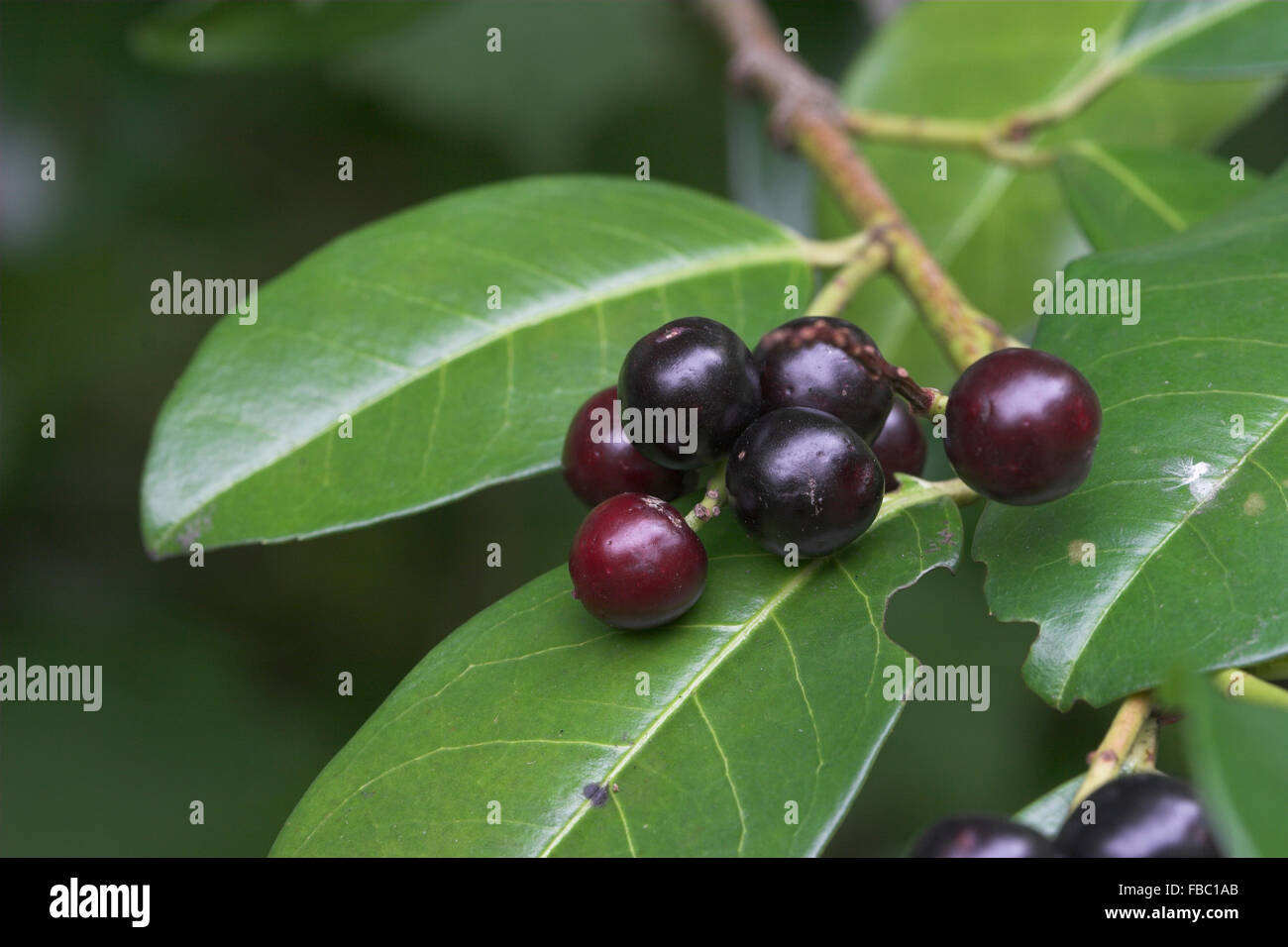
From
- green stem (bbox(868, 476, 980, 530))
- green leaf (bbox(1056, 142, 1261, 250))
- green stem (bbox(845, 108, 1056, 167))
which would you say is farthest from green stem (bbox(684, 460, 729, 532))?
green stem (bbox(845, 108, 1056, 167))

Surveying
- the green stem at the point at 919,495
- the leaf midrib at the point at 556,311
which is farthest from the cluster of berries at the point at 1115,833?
the leaf midrib at the point at 556,311

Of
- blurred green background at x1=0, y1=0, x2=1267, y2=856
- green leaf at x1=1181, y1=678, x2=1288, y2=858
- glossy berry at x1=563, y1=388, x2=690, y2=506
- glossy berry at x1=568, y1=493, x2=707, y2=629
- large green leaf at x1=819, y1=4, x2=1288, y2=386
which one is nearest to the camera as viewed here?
green leaf at x1=1181, y1=678, x2=1288, y2=858

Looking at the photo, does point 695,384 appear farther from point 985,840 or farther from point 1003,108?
point 1003,108

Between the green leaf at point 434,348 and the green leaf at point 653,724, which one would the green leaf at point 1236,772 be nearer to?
the green leaf at point 653,724

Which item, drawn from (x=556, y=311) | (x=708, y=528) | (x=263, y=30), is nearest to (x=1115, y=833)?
(x=708, y=528)

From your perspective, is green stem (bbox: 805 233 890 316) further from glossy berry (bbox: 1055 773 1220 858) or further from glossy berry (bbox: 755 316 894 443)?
glossy berry (bbox: 1055 773 1220 858)
